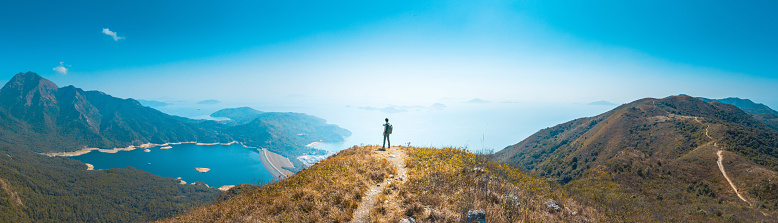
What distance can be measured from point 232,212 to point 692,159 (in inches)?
3558

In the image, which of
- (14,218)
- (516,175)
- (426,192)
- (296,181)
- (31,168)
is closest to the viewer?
(426,192)

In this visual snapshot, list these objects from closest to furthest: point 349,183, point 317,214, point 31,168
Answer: point 317,214
point 349,183
point 31,168

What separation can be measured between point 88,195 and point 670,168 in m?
→ 241

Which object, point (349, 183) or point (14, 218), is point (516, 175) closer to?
point (349, 183)

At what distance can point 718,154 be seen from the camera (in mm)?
56062

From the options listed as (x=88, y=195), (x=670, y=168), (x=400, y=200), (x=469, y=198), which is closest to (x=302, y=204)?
(x=400, y=200)

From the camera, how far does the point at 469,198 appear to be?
8.11 m

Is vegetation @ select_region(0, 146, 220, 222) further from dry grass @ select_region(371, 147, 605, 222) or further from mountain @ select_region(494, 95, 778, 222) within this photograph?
mountain @ select_region(494, 95, 778, 222)

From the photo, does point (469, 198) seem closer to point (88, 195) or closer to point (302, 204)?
point (302, 204)

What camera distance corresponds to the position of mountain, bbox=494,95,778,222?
715 inches

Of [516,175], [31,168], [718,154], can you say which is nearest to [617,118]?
[718,154]

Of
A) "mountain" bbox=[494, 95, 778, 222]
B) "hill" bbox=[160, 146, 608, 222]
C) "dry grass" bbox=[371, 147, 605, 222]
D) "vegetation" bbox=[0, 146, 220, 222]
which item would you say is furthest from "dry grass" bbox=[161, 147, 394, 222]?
"vegetation" bbox=[0, 146, 220, 222]

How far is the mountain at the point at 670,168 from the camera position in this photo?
1815 centimetres

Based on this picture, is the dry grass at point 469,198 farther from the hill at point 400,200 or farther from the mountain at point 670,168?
the mountain at point 670,168
